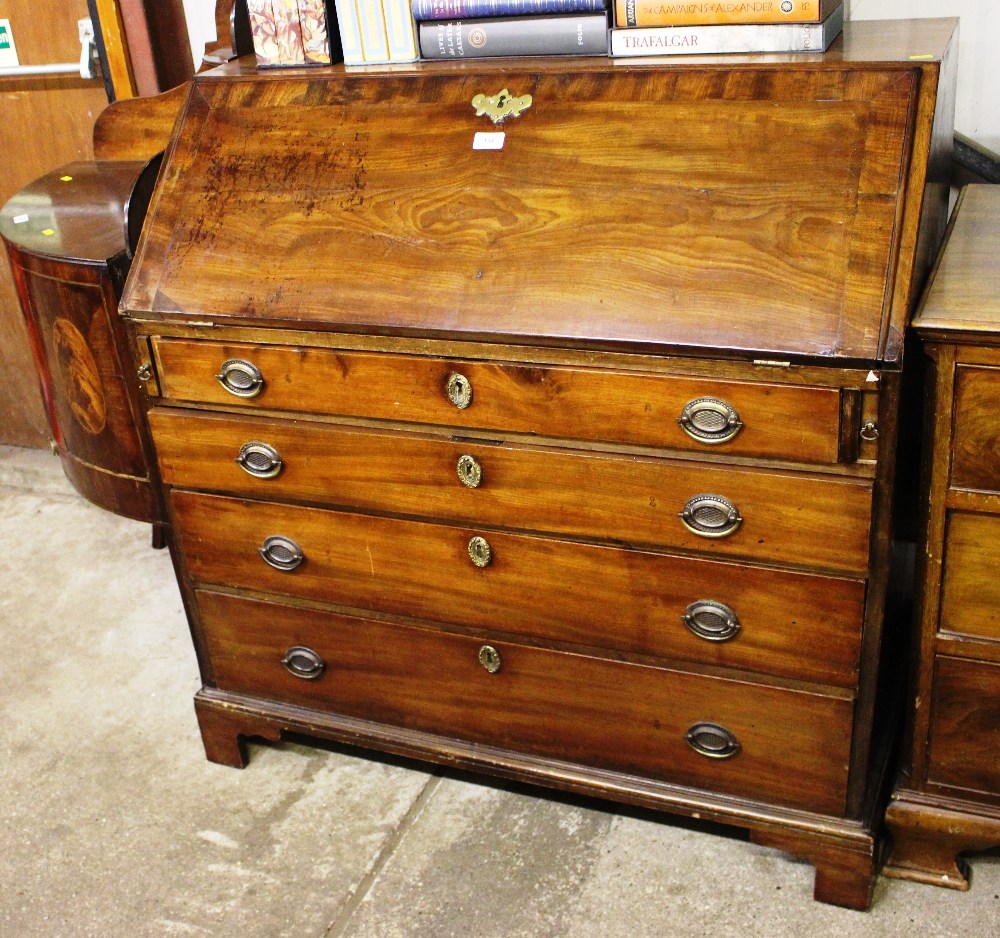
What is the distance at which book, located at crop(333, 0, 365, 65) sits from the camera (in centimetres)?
195

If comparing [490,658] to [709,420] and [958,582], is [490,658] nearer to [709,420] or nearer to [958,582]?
[709,420]

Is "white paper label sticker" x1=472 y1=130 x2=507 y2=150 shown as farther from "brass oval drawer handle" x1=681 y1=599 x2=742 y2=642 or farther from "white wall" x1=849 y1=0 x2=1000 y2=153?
"white wall" x1=849 y1=0 x2=1000 y2=153

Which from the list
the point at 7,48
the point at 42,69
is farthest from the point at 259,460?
the point at 7,48

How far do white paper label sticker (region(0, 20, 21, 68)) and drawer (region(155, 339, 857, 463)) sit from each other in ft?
5.60

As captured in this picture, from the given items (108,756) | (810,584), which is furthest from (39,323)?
(810,584)

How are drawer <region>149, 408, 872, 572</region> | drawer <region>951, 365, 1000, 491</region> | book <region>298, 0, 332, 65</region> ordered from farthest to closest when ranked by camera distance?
1. book <region>298, 0, 332, 65</region>
2. drawer <region>149, 408, 872, 572</region>
3. drawer <region>951, 365, 1000, 491</region>

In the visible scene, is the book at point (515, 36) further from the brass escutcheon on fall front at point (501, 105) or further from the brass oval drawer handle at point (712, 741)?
the brass oval drawer handle at point (712, 741)

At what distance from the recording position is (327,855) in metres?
2.10

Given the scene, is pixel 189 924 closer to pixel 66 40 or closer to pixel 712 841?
pixel 712 841

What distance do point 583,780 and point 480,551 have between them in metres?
0.47

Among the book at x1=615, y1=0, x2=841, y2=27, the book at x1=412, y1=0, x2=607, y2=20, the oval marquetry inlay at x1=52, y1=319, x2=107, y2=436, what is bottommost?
the oval marquetry inlay at x1=52, y1=319, x2=107, y2=436

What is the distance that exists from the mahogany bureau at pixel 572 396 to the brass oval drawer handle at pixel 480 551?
0.04 feet

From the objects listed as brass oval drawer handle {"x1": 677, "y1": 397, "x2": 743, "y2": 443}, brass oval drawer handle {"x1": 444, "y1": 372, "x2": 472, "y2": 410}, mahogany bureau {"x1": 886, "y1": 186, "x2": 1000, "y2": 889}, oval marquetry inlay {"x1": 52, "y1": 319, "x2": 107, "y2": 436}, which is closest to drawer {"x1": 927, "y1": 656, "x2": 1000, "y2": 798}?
mahogany bureau {"x1": 886, "y1": 186, "x2": 1000, "y2": 889}

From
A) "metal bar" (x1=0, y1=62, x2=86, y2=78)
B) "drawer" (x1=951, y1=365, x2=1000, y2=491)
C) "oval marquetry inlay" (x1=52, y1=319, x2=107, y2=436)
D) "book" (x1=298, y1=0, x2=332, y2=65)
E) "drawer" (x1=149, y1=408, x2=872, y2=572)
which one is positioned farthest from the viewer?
"metal bar" (x1=0, y1=62, x2=86, y2=78)
